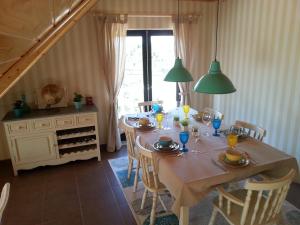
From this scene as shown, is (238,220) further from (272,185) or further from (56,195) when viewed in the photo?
(56,195)

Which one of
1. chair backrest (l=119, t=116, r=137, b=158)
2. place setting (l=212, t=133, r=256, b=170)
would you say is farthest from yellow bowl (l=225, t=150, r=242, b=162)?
chair backrest (l=119, t=116, r=137, b=158)

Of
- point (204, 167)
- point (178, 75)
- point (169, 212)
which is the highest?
point (178, 75)

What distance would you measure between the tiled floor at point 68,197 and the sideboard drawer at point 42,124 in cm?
67

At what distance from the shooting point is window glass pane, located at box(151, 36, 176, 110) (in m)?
4.27

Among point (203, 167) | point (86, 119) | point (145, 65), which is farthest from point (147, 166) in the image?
point (145, 65)

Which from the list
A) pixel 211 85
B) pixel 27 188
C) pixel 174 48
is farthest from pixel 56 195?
pixel 174 48

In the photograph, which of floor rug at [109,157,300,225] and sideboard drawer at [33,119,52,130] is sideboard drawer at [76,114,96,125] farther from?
floor rug at [109,157,300,225]

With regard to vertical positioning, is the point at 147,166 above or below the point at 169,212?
above

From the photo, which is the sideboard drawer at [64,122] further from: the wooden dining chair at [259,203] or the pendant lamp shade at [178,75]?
the wooden dining chair at [259,203]

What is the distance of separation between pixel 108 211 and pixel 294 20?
316 centimetres

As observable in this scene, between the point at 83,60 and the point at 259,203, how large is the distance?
3213 mm

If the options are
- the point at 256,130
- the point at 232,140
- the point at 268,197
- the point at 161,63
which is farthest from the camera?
the point at 161,63

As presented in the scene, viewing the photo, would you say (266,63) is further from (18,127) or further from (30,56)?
(18,127)

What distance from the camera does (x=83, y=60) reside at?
150 inches
